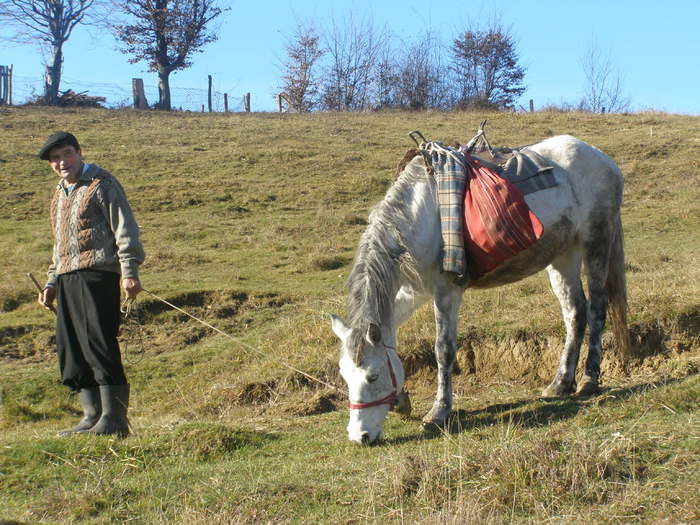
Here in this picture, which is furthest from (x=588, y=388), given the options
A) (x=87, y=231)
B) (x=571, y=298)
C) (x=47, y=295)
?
(x=47, y=295)

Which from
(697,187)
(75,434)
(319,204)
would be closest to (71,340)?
(75,434)

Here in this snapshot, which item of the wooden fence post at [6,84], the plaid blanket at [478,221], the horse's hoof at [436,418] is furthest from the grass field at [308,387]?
the wooden fence post at [6,84]

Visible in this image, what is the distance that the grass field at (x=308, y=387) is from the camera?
141 inches

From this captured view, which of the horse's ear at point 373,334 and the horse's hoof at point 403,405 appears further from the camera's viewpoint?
the horse's hoof at point 403,405

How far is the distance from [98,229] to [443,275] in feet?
7.76

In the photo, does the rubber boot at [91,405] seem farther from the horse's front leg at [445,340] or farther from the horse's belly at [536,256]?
the horse's belly at [536,256]

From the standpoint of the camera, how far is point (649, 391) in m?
4.99

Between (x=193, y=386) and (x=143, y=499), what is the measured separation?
3868 mm

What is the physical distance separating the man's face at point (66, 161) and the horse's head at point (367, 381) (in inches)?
86.7

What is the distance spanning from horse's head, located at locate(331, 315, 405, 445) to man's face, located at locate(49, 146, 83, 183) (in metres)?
2.20

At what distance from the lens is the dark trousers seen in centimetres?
522

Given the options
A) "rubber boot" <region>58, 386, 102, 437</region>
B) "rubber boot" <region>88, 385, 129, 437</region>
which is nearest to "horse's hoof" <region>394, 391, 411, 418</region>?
"rubber boot" <region>88, 385, 129, 437</region>

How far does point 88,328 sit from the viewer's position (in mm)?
5258

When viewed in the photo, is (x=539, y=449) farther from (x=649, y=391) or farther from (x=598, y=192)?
(x=598, y=192)
